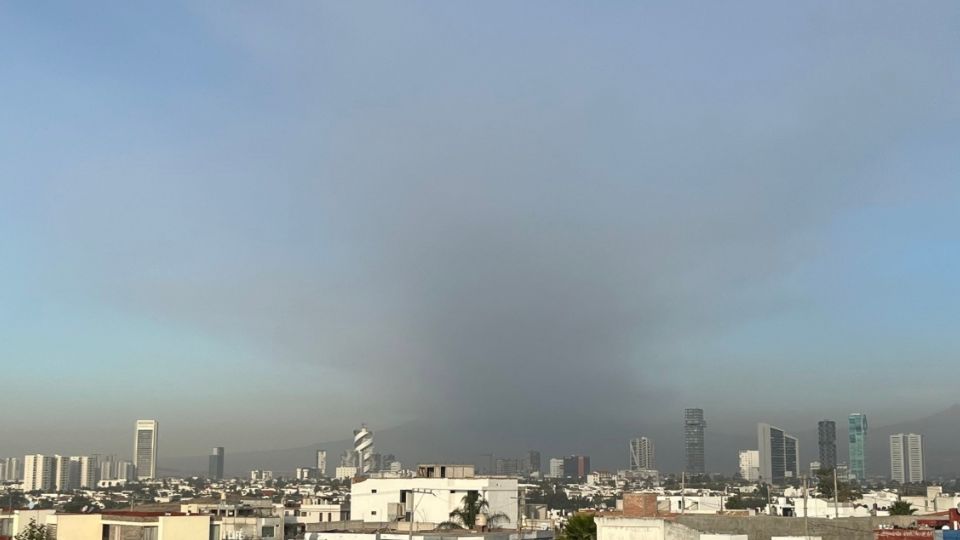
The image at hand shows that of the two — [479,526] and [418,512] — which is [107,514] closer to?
[479,526]

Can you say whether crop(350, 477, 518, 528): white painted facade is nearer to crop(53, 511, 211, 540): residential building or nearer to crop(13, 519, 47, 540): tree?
crop(53, 511, 211, 540): residential building

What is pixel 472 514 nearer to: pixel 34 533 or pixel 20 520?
pixel 34 533

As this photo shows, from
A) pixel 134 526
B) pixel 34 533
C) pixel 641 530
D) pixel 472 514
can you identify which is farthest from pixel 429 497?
pixel 641 530

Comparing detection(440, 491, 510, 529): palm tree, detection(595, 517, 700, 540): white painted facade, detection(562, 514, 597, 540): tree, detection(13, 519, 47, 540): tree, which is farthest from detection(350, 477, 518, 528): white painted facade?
detection(595, 517, 700, 540): white painted facade

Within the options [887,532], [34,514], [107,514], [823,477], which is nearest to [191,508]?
[34,514]

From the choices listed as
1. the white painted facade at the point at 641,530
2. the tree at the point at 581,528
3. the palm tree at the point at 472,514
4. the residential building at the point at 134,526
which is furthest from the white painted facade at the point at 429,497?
the white painted facade at the point at 641,530

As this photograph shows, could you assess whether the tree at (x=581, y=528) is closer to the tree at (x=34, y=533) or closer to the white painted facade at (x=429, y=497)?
the tree at (x=34, y=533)
